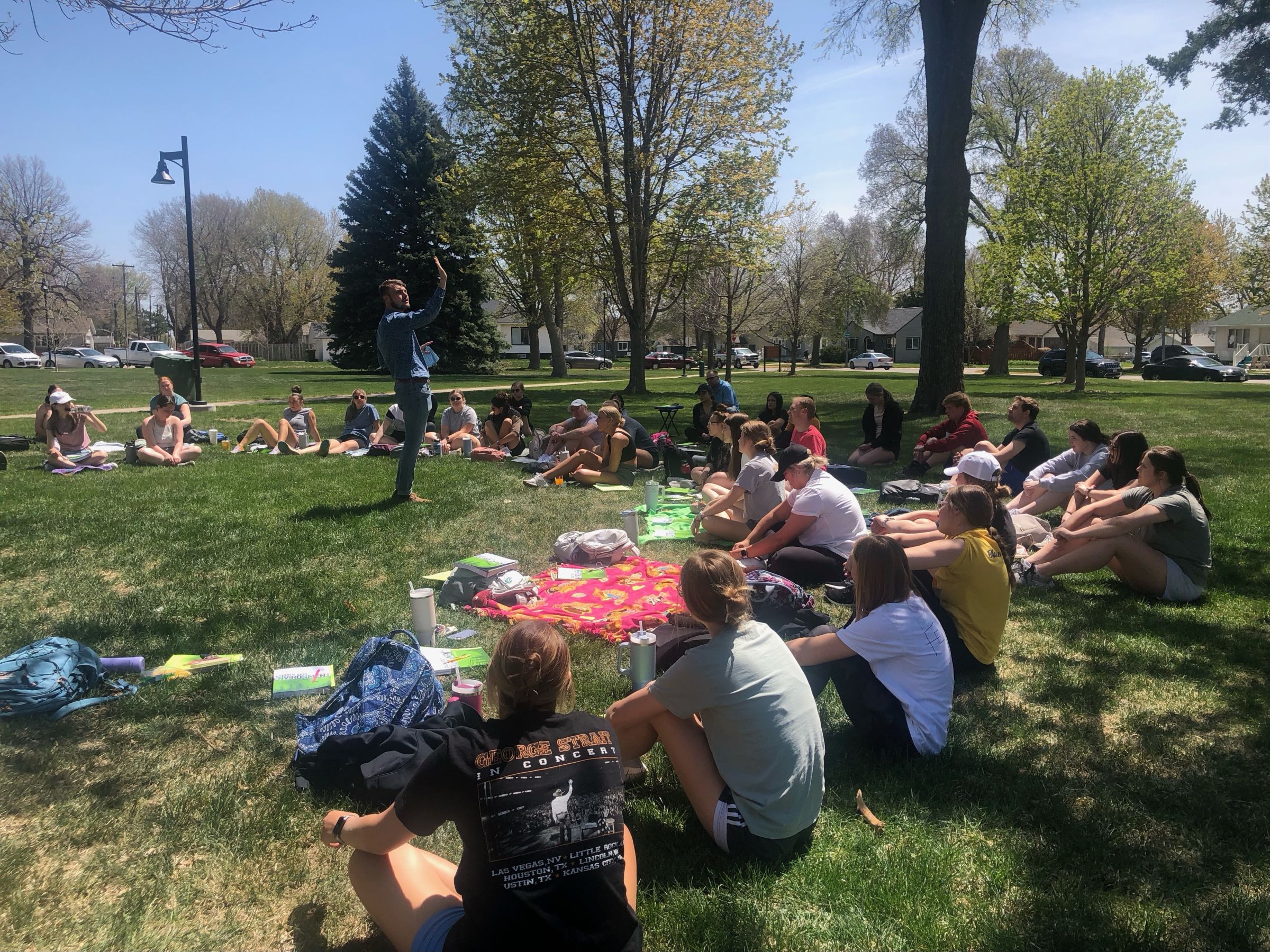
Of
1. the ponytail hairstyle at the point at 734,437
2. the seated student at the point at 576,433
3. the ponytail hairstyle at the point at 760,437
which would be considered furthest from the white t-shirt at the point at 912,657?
the seated student at the point at 576,433

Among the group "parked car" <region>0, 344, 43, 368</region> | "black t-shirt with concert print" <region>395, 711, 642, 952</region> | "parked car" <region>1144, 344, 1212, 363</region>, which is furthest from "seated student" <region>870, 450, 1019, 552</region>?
"parked car" <region>0, 344, 43, 368</region>

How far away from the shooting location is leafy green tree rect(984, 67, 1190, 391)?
23125 mm

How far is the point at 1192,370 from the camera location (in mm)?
37438

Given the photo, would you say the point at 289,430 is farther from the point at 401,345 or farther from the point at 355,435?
the point at 401,345

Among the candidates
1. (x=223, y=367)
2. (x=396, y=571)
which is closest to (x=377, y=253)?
(x=223, y=367)

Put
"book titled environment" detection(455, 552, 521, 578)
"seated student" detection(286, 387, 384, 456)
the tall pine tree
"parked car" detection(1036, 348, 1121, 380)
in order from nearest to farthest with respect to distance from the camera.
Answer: "book titled environment" detection(455, 552, 521, 578)
"seated student" detection(286, 387, 384, 456)
the tall pine tree
"parked car" detection(1036, 348, 1121, 380)

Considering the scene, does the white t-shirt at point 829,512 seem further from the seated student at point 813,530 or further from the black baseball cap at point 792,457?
the black baseball cap at point 792,457

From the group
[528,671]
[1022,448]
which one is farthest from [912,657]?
[1022,448]

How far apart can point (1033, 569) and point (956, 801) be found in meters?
3.48

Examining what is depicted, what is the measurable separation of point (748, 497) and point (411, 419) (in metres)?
3.80

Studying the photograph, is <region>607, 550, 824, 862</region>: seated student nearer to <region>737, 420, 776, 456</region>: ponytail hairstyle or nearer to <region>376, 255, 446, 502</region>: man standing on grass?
<region>737, 420, 776, 456</region>: ponytail hairstyle

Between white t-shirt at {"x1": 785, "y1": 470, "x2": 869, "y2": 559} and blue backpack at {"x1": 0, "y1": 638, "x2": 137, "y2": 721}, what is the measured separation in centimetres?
446

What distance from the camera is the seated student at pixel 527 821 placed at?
2.02 m

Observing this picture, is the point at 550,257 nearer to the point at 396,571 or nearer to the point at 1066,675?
the point at 396,571
